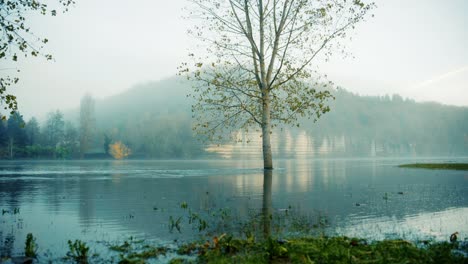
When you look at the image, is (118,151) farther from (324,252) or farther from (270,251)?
(324,252)

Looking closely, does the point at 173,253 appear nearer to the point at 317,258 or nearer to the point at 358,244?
the point at 317,258

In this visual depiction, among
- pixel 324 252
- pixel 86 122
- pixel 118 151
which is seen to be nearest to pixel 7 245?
pixel 324 252

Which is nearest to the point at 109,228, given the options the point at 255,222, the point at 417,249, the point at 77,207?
the point at 255,222

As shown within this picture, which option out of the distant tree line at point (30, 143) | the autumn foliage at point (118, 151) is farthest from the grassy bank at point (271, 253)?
the autumn foliage at point (118, 151)

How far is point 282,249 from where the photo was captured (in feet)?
19.8

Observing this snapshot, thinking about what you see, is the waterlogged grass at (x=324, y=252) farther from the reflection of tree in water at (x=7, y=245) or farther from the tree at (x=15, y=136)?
the tree at (x=15, y=136)

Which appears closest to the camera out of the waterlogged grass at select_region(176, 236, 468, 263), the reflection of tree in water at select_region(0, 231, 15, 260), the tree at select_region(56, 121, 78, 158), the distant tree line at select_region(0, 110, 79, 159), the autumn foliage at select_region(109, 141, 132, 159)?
the waterlogged grass at select_region(176, 236, 468, 263)

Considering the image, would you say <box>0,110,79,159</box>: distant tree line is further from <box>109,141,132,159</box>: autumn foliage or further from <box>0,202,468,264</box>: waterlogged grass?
<box>0,202,468,264</box>: waterlogged grass

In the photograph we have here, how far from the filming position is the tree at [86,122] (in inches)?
6319

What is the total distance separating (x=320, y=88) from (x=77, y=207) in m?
20.7

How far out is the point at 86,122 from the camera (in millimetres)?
160500

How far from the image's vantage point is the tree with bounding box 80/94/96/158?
527ft

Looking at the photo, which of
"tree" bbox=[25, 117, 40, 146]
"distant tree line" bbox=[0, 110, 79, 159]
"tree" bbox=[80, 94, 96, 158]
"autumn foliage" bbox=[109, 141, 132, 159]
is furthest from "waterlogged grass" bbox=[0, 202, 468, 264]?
"autumn foliage" bbox=[109, 141, 132, 159]

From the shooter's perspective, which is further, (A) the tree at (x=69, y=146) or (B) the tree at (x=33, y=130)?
(B) the tree at (x=33, y=130)
